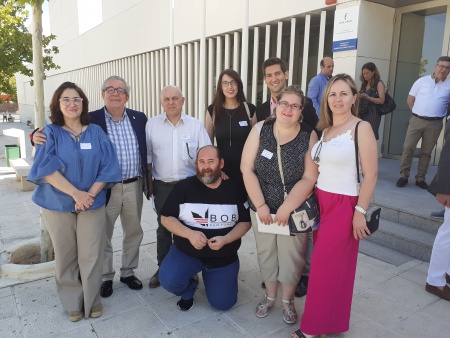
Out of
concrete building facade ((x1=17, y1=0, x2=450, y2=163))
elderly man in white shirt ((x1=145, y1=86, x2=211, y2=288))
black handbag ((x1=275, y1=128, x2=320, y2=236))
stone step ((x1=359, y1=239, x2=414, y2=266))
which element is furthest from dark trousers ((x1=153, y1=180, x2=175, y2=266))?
concrete building facade ((x1=17, y1=0, x2=450, y2=163))

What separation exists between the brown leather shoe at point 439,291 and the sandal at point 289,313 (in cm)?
140

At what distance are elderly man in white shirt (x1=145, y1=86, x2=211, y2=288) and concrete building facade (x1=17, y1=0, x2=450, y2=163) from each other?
7.76 feet

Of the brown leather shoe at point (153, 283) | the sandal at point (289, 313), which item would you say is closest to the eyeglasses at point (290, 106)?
the sandal at point (289, 313)

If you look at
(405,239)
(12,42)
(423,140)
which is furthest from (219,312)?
(12,42)

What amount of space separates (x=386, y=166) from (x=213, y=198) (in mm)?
4870

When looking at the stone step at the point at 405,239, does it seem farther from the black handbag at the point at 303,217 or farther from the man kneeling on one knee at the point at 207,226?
the man kneeling on one knee at the point at 207,226

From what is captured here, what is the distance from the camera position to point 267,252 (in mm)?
2863

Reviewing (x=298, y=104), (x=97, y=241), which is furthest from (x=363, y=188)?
(x=97, y=241)

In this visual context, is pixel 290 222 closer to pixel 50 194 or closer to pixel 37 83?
pixel 50 194

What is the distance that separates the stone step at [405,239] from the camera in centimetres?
396

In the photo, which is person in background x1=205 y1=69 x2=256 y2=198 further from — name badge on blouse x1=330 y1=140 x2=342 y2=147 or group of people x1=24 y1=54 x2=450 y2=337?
name badge on blouse x1=330 y1=140 x2=342 y2=147

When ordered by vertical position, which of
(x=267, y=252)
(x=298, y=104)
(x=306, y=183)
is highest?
(x=298, y=104)

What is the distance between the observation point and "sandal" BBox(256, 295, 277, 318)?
9.66 ft

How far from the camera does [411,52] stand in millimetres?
6859
